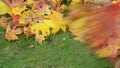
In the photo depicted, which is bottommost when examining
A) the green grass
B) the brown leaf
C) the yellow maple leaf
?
the green grass

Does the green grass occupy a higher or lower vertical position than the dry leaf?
lower

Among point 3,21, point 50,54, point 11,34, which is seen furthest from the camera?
point 3,21

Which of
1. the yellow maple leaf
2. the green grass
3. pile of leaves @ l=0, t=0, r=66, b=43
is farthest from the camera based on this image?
the yellow maple leaf

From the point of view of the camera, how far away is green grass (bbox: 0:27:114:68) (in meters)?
2.28

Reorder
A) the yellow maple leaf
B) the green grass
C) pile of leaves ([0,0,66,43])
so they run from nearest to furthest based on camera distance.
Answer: the green grass < pile of leaves ([0,0,66,43]) < the yellow maple leaf

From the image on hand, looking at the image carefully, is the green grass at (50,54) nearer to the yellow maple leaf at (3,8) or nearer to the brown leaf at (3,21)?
the brown leaf at (3,21)

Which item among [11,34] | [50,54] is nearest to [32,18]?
[11,34]

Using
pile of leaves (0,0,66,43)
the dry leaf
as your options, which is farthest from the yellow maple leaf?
the dry leaf

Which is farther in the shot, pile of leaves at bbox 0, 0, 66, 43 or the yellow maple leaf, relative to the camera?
the yellow maple leaf

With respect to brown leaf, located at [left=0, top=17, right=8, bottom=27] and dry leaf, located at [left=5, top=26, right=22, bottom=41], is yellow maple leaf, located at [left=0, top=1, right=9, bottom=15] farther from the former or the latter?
dry leaf, located at [left=5, top=26, right=22, bottom=41]

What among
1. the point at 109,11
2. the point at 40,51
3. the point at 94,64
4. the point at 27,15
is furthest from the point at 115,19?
the point at 27,15

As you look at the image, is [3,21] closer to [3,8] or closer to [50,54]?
[3,8]

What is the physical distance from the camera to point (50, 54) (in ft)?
7.83

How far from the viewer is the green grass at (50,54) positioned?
2.28m
